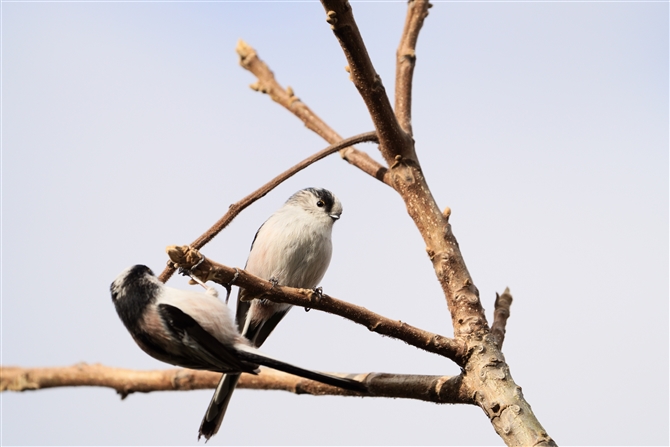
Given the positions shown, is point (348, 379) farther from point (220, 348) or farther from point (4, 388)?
point (4, 388)

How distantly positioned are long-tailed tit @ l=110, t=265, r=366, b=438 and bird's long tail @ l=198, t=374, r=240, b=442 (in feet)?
0.69

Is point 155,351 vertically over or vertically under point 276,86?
under

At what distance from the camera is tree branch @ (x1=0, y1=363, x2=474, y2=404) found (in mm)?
2436

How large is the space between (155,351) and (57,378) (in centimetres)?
42

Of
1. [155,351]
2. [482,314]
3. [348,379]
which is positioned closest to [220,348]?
[155,351]

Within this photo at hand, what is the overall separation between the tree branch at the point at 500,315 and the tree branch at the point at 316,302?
0.32 m

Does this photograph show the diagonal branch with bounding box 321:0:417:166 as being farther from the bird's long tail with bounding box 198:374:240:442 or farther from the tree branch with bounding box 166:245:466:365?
the bird's long tail with bounding box 198:374:240:442

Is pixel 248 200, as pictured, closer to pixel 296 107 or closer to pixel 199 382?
pixel 199 382

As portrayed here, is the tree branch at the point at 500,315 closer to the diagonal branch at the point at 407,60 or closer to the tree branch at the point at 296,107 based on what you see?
the tree branch at the point at 296,107

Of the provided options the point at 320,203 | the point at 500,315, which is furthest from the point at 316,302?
the point at 320,203

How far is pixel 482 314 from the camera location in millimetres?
2725

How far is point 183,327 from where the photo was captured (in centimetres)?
283

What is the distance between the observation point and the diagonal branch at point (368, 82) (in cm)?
252

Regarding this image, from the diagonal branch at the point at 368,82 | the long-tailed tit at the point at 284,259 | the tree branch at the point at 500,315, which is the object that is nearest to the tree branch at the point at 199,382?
the tree branch at the point at 500,315
